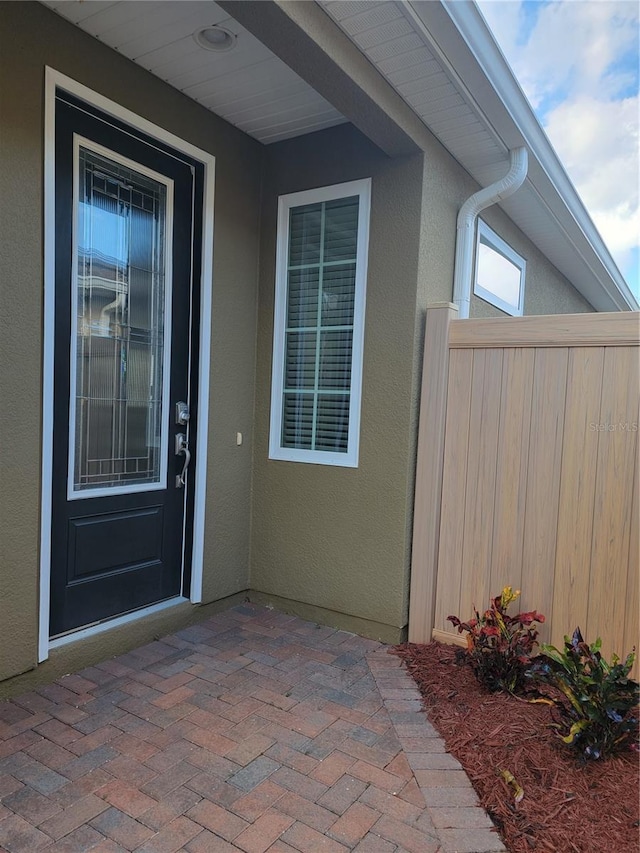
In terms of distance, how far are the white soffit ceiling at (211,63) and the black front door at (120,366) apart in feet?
1.14

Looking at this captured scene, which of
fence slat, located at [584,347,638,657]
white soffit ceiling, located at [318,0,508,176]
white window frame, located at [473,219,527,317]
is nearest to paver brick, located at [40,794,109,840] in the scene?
fence slat, located at [584,347,638,657]

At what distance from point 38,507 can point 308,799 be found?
167 centimetres

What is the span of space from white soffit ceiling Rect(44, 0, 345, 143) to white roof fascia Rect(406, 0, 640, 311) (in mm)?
823

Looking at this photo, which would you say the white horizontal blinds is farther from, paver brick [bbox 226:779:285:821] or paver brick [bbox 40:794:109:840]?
paver brick [bbox 40:794:109:840]

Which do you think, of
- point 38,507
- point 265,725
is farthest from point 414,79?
point 265,725

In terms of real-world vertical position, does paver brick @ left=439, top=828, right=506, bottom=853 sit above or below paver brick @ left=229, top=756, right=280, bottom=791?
above

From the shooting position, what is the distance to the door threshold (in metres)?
2.64

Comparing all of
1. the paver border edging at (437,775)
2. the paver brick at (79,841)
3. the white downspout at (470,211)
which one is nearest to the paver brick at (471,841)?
the paver border edging at (437,775)

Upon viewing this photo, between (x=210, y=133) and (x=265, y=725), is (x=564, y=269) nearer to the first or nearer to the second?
(x=210, y=133)

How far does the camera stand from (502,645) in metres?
2.57

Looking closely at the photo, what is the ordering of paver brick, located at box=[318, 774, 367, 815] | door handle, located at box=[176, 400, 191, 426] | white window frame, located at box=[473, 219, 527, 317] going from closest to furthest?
paver brick, located at box=[318, 774, 367, 815] → door handle, located at box=[176, 400, 191, 426] → white window frame, located at box=[473, 219, 527, 317]

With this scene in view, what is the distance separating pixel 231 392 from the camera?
3.47 m

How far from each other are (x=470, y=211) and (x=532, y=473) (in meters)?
1.73

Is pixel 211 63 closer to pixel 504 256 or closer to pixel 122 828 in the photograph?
pixel 504 256
